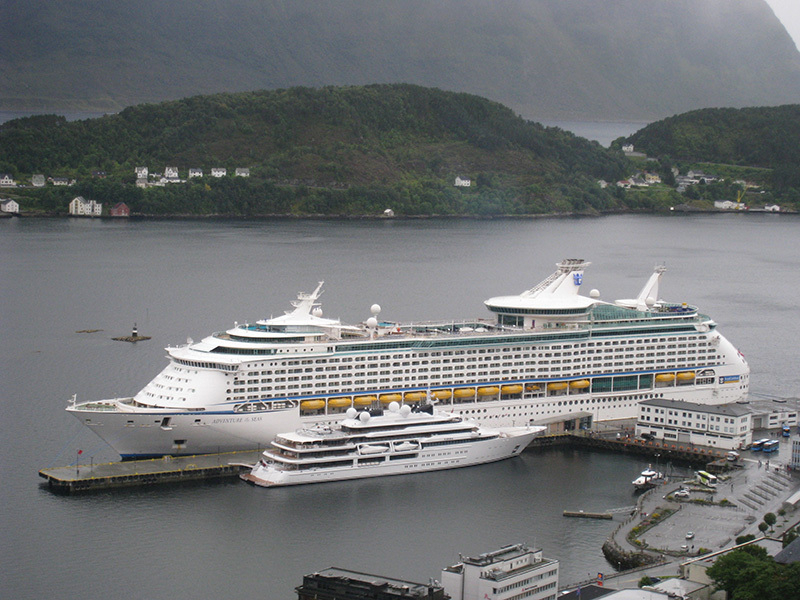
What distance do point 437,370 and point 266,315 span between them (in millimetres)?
13821

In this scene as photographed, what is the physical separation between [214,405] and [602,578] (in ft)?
30.9

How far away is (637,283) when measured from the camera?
54.0 m

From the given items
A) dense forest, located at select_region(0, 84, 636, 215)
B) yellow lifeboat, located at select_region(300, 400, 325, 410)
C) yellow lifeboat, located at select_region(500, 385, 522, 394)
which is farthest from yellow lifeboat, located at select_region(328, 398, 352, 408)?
dense forest, located at select_region(0, 84, 636, 215)

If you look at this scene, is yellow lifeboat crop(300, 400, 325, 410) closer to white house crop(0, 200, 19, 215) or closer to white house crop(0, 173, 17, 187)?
white house crop(0, 200, 19, 215)

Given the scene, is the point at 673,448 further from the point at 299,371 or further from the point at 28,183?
the point at 28,183

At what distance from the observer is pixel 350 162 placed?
91.1 meters

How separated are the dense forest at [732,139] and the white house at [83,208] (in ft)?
157

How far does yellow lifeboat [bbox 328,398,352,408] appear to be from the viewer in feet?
92.4

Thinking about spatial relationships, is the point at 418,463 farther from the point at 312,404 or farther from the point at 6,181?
the point at 6,181

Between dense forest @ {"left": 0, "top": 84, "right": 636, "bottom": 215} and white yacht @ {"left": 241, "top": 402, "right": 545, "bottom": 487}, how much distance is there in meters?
56.5

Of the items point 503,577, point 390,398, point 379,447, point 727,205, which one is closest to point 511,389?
point 390,398

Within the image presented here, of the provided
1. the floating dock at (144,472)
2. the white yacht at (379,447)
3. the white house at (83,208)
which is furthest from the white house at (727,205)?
the floating dock at (144,472)

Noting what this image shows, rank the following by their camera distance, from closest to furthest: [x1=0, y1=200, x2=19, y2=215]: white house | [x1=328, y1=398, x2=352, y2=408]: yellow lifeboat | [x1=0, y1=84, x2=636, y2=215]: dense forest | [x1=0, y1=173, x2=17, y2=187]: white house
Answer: [x1=328, y1=398, x2=352, y2=408]: yellow lifeboat → [x1=0, y1=200, x2=19, y2=215]: white house → [x1=0, y1=84, x2=636, y2=215]: dense forest → [x1=0, y1=173, x2=17, y2=187]: white house

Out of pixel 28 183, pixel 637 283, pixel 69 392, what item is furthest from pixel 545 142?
pixel 69 392
